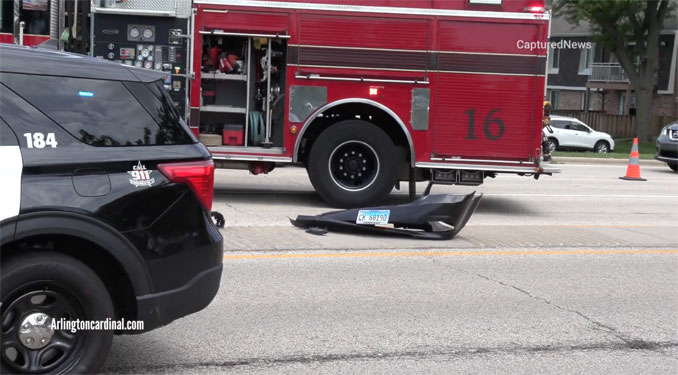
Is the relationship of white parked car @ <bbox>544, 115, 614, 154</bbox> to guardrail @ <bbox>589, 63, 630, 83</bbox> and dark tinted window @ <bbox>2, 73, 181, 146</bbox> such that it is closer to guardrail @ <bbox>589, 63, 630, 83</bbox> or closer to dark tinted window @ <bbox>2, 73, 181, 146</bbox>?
guardrail @ <bbox>589, 63, 630, 83</bbox>

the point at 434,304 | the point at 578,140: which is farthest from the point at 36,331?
the point at 578,140

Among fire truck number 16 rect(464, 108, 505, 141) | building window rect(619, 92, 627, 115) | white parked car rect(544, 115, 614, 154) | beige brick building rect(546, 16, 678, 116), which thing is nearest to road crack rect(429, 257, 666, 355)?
fire truck number 16 rect(464, 108, 505, 141)

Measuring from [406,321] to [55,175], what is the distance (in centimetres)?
307

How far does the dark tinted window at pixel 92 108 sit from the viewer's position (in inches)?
174

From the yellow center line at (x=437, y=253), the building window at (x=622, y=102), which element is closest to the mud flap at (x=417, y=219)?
the yellow center line at (x=437, y=253)

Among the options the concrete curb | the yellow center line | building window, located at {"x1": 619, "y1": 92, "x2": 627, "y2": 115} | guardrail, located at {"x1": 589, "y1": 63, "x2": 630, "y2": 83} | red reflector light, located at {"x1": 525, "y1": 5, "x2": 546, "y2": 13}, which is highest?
guardrail, located at {"x1": 589, "y1": 63, "x2": 630, "y2": 83}

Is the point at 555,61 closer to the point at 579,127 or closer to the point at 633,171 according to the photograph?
the point at 579,127

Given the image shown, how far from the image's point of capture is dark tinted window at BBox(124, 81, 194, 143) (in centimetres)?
478

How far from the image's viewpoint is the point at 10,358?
4324mm

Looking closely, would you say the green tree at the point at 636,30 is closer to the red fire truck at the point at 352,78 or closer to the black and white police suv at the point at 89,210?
the red fire truck at the point at 352,78

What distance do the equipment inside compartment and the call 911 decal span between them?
740cm

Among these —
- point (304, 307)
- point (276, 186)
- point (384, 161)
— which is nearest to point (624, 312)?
point (304, 307)

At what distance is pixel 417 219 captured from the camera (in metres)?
9.75

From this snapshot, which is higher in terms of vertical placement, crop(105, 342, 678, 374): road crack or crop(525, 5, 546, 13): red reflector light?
crop(525, 5, 546, 13): red reflector light
